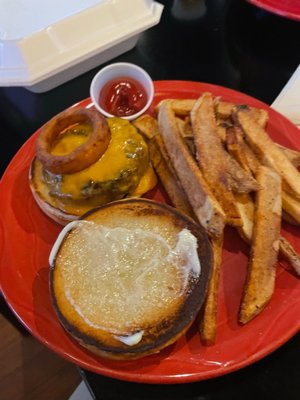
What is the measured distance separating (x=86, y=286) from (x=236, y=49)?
1.43m

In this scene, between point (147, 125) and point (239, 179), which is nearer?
point (239, 179)

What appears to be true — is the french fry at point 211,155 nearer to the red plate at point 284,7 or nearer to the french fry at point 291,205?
the french fry at point 291,205

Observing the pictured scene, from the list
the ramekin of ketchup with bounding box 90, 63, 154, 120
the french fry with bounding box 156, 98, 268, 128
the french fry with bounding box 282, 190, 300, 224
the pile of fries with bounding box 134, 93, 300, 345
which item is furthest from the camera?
the ramekin of ketchup with bounding box 90, 63, 154, 120

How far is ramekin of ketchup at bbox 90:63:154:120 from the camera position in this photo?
1.76m

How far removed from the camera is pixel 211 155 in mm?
1430

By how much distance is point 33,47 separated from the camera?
1903 millimetres

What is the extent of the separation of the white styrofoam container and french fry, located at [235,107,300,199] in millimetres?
797

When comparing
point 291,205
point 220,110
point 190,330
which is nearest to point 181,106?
point 220,110

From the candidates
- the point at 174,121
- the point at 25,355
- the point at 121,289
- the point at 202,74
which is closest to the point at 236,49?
the point at 202,74

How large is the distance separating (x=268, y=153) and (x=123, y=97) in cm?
65

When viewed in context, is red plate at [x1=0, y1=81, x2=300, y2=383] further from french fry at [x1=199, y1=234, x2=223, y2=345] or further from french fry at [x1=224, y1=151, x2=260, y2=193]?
french fry at [x1=224, y1=151, x2=260, y2=193]

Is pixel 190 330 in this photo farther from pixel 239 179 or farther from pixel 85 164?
pixel 85 164

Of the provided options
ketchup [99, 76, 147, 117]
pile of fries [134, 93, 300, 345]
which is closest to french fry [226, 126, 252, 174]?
pile of fries [134, 93, 300, 345]

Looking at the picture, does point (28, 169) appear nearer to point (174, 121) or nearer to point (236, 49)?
Result: point (174, 121)
